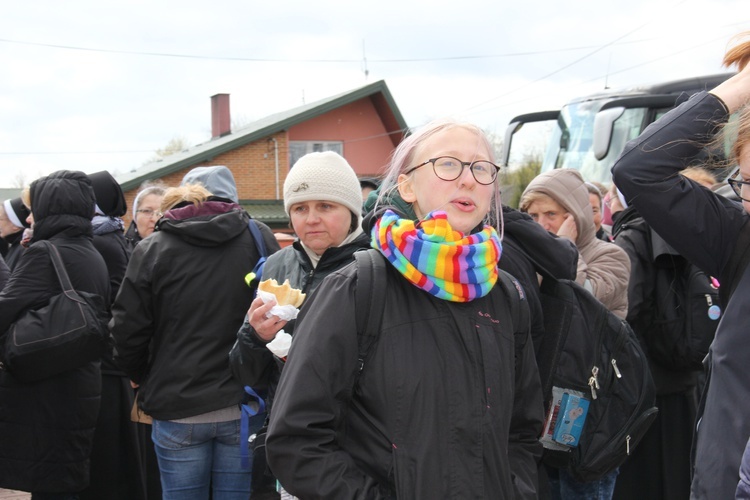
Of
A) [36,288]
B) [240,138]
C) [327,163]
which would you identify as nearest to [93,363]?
[36,288]

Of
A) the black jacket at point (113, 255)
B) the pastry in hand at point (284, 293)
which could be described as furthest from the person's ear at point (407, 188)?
the black jacket at point (113, 255)

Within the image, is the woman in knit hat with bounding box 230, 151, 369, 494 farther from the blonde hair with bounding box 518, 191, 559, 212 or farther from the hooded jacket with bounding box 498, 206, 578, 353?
the blonde hair with bounding box 518, 191, 559, 212

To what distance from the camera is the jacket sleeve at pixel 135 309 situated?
381 centimetres

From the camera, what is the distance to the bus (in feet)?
36.3

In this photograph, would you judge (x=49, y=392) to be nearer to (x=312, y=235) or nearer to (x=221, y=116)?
(x=312, y=235)

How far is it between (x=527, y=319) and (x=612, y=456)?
123 cm

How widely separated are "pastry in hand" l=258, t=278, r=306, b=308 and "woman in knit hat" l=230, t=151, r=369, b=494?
→ 0.63 feet

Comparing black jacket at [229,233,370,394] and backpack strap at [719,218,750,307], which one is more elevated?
backpack strap at [719,218,750,307]

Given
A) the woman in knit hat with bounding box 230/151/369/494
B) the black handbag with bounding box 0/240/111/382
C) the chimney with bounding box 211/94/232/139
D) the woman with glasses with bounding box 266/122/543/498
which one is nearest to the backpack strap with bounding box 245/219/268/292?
the woman in knit hat with bounding box 230/151/369/494

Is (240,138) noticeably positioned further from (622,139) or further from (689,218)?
(689,218)

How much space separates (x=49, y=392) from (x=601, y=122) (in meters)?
8.71

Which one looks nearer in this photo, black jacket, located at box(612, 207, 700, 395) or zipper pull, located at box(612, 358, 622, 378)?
zipper pull, located at box(612, 358, 622, 378)

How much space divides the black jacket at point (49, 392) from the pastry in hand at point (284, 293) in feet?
6.22

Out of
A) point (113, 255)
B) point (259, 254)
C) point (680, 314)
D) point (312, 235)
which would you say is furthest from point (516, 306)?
point (113, 255)
